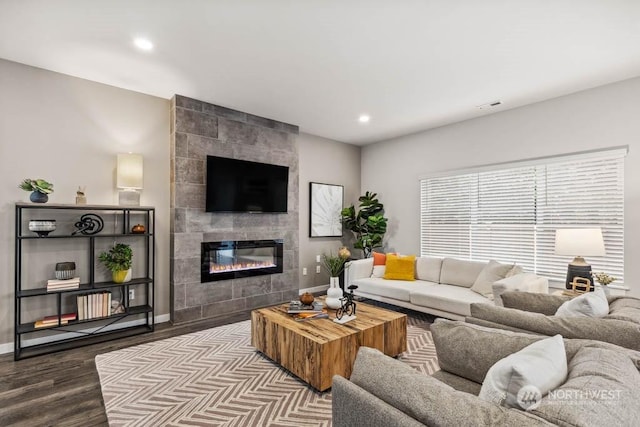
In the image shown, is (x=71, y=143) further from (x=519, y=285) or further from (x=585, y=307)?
(x=519, y=285)

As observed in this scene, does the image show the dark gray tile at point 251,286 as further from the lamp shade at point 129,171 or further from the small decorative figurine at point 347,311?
the small decorative figurine at point 347,311

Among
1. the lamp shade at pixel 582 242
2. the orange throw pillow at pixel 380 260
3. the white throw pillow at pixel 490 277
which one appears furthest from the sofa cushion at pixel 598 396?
the orange throw pillow at pixel 380 260

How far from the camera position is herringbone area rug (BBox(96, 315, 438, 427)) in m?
2.04

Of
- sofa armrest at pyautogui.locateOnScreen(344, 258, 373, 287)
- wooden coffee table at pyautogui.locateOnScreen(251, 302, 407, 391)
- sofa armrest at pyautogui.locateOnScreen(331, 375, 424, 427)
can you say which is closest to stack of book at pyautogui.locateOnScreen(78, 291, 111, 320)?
wooden coffee table at pyautogui.locateOnScreen(251, 302, 407, 391)

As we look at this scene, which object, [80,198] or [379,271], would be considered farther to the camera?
[379,271]

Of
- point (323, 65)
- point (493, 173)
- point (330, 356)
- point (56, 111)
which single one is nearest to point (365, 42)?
point (323, 65)

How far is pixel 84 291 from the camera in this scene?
10.4 feet

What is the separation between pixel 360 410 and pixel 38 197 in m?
3.47

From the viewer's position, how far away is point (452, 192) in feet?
15.9

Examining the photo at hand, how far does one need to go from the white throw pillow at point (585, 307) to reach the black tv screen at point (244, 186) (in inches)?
141

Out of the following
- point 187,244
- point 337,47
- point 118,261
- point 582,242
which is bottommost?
point 118,261

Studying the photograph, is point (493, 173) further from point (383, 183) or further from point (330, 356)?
point (330, 356)

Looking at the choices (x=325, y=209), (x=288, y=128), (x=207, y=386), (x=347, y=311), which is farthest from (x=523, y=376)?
(x=325, y=209)

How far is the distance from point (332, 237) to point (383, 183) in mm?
1384
